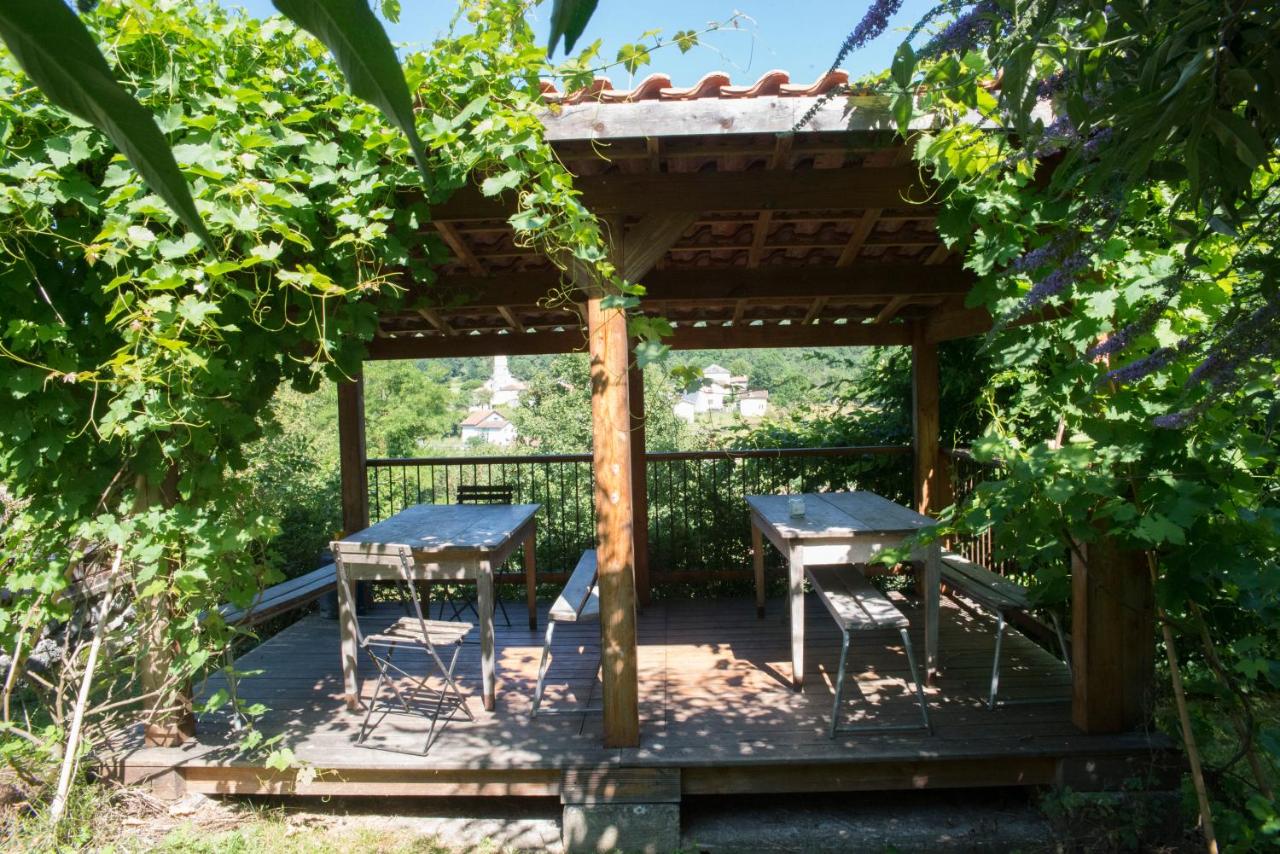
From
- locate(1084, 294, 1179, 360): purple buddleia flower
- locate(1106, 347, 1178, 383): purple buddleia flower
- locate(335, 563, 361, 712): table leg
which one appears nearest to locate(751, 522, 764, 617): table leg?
locate(335, 563, 361, 712): table leg

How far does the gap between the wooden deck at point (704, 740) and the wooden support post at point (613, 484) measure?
0.52m

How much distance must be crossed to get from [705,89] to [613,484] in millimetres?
1512

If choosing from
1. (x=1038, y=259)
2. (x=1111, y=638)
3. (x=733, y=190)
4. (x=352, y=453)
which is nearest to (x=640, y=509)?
(x=352, y=453)

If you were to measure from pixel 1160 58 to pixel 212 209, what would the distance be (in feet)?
8.68

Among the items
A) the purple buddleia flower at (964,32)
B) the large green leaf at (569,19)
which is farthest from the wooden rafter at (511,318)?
the large green leaf at (569,19)

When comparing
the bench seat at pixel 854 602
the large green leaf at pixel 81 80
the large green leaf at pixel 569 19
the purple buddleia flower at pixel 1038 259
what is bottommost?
the bench seat at pixel 854 602

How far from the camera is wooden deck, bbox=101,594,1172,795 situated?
11.4ft

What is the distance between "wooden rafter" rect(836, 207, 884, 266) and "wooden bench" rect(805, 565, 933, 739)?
5.92 feet

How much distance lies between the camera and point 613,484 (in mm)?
3377

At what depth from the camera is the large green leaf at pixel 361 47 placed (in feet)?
0.77

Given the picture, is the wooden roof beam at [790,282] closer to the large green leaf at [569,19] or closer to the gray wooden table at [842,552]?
the gray wooden table at [842,552]

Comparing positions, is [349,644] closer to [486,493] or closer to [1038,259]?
[486,493]

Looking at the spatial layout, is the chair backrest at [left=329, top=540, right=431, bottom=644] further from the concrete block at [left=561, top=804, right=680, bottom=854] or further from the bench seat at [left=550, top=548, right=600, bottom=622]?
the concrete block at [left=561, top=804, right=680, bottom=854]

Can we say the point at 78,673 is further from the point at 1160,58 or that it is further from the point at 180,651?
the point at 1160,58
